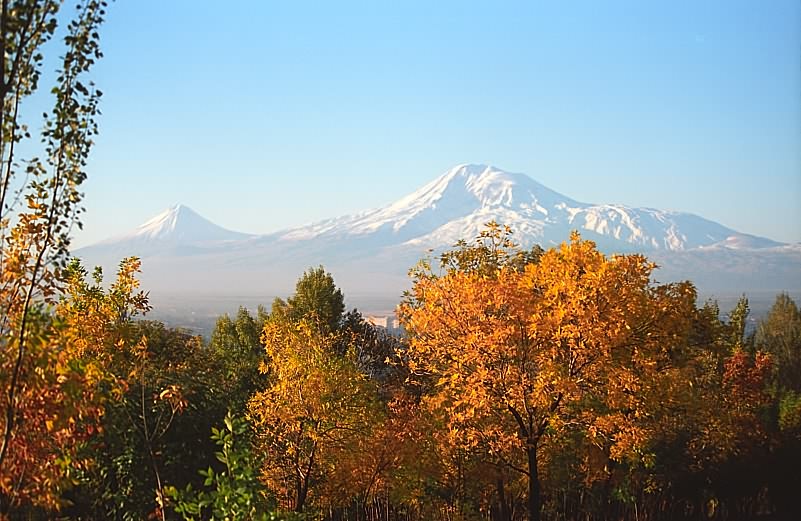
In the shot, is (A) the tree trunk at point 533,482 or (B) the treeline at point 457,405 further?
(A) the tree trunk at point 533,482

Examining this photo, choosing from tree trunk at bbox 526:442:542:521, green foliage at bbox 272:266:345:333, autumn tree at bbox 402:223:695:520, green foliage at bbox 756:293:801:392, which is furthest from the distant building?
tree trunk at bbox 526:442:542:521

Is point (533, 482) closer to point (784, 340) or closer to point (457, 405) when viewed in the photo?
point (457, 405)

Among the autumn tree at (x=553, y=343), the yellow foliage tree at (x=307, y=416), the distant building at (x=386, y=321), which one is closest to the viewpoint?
the autumn tree at (x=553, y=343)

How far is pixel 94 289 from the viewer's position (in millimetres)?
13500

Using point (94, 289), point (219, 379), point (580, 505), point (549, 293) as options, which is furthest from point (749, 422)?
point (94, 289)

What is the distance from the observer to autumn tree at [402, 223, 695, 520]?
13938 millimetres

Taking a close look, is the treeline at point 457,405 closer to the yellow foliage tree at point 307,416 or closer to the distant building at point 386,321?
the yellow foliage tree at point 307,416

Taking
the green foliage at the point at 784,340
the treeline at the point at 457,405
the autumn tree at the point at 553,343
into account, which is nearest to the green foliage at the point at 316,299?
the treeline at the point at 457,405

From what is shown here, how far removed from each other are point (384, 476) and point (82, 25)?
12229mm

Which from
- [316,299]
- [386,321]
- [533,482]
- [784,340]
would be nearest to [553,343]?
[533,482]

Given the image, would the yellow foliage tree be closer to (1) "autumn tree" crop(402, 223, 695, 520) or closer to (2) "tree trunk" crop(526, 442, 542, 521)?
(1) "autumn tree" crop(402, 223, 695, 520)

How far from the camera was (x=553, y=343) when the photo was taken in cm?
1479

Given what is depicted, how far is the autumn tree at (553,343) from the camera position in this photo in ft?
45.7

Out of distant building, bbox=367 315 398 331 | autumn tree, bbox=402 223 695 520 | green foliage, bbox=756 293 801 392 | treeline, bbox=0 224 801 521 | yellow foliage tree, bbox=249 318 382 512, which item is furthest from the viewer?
green foliage, bbox=756 293 801 392
